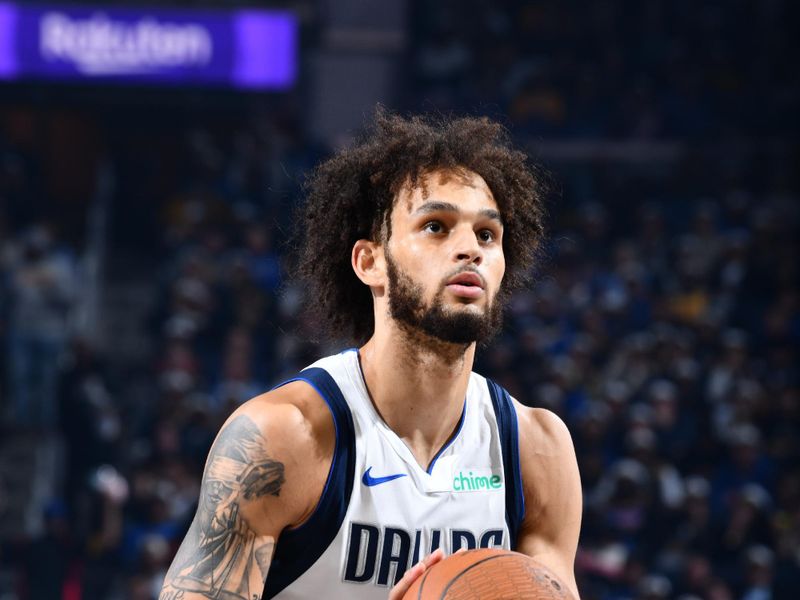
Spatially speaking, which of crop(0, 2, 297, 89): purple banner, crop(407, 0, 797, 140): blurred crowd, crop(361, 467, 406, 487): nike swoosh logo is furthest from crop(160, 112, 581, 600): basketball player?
crop(407, 0, 797, 140): blurred crowd

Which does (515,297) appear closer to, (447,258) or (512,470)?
(512,470)

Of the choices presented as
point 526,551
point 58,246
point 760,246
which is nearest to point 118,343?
point 58,246

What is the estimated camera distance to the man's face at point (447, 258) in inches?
113

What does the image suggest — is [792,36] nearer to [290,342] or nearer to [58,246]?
[290,342]

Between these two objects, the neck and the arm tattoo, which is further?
the neck

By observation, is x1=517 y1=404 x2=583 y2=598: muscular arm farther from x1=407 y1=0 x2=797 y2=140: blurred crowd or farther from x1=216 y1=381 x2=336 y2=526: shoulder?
x1=407 y1=0 x2=797 y2=140: blurred crowd

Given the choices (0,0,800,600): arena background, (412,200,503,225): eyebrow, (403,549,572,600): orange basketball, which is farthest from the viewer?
(0,0,800,600): arena background

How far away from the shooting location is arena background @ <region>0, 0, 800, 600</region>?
8.28 m

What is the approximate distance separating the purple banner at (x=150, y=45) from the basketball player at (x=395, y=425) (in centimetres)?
859

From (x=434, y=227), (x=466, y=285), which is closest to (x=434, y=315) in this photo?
(x=466, y=285)

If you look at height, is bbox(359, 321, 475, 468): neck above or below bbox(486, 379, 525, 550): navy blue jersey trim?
above

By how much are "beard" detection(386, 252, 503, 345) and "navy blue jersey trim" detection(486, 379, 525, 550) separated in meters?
0.25

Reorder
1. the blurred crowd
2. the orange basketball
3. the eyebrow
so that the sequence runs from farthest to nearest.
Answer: the blurred crowd
the eyebrow
the orange basketball

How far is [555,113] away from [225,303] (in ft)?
15.1
